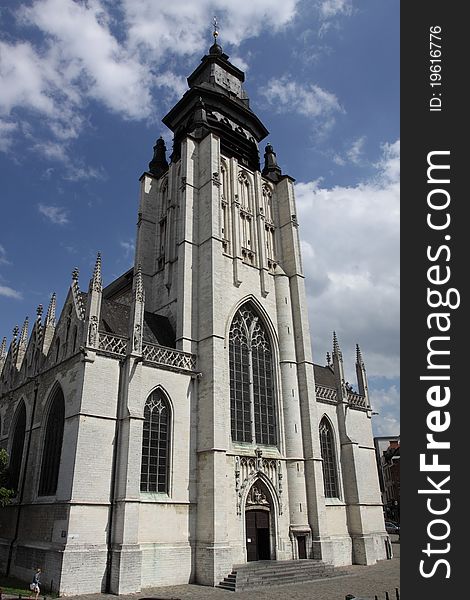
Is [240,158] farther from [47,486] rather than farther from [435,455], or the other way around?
[435,455]

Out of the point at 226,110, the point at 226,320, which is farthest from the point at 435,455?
the point at 226,110

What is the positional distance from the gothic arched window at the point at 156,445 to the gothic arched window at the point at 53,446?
3.28 meters

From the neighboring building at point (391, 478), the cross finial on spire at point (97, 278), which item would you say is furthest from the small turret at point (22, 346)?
the neighboring building at point (391, 478)

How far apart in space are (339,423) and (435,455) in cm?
1957

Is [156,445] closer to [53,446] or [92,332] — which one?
[53,446]

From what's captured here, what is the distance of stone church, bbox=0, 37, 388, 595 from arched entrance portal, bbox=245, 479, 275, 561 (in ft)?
0.25

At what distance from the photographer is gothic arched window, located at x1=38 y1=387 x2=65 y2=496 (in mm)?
17844

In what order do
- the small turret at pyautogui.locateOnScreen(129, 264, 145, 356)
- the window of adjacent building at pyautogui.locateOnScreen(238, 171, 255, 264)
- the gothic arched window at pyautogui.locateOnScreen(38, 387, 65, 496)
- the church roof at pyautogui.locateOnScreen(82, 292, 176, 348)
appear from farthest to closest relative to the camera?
the window of adjacent building at pyautogui.locateOnScreen(238, 171, 255, 264) → the church roof at pyautogui.locateOnScreen(82, 292, 176, 348) → the small turret at pyautogui.locateOnScreen(129, 264, 145, 356) → the gothic arched window at pyautogui.locateOnScreen(38, 387, 65, 496)

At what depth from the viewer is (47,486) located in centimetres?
1802

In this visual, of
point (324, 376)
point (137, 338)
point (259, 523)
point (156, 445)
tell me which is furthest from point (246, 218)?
point (259, 523)

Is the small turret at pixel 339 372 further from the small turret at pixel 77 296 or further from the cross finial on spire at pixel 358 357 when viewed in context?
the small turret at pixel 77 296

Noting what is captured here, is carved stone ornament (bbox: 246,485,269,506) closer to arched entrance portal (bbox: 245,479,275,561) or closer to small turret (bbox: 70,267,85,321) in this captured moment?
arched entrance portal (bbox: 245,479,275,561)

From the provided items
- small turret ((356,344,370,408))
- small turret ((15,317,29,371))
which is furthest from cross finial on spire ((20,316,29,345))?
small turret ((356,344,370,408))

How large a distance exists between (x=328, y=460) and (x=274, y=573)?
817cm
